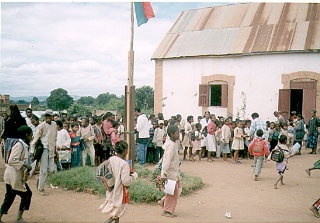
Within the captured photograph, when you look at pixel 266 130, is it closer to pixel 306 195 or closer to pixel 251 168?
pixel 251 168

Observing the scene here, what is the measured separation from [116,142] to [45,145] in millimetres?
2658

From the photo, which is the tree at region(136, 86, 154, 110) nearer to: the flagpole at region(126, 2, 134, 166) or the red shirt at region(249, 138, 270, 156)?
the red shirt at region(249, 138, 270, 156)

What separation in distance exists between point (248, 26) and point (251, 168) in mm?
9399

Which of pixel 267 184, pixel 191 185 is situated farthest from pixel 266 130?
pixel 191 185

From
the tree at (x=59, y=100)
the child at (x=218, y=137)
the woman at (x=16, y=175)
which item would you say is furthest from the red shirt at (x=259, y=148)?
the tree at (x=59, y=100)

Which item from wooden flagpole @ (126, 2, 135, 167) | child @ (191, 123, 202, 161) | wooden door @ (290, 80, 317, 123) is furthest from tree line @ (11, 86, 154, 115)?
wooden door @ (290, 80, 317, 123)

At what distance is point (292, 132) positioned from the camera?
13.2m

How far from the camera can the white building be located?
1505 cm

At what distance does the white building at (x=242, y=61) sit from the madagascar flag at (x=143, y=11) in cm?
987

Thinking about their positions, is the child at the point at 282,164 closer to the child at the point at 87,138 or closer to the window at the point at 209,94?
the child at the point at 87,138

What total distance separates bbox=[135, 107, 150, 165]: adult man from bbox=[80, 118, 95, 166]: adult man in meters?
1.61

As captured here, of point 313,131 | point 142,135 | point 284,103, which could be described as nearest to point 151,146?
point 142,135

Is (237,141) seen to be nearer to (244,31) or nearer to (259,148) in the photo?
(259,148)

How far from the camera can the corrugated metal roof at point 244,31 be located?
15383 mm
